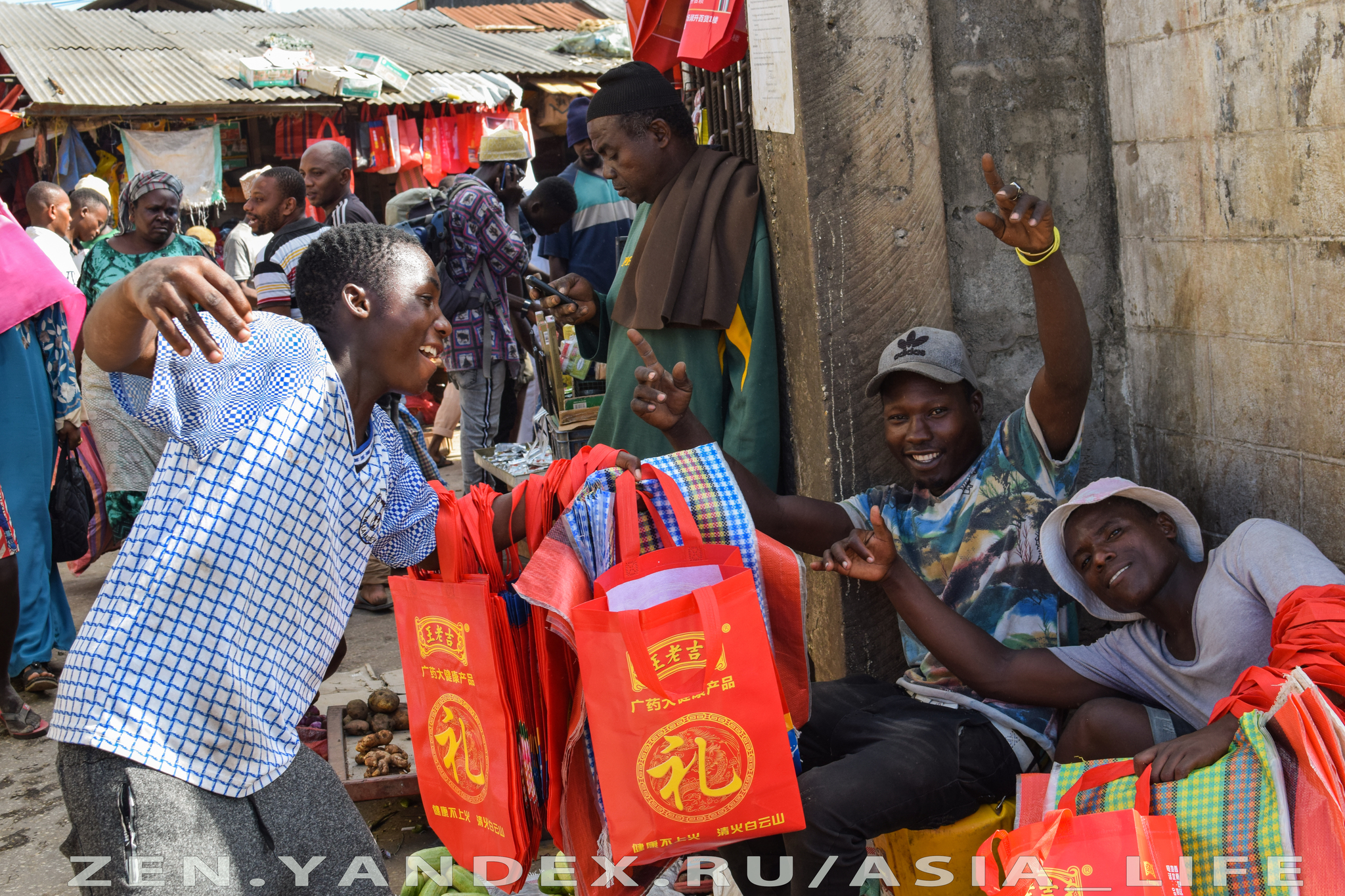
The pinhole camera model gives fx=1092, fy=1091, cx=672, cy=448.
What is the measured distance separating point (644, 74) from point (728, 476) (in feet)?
4.83

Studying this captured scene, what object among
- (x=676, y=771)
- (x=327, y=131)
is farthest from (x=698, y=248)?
(x=327, y=131)

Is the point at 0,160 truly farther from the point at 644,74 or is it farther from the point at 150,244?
the point at 644,74

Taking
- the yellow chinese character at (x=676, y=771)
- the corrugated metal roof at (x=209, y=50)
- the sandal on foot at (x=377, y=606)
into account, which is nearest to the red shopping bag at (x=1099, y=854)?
the yellow chinese character at (x=676, y=771)

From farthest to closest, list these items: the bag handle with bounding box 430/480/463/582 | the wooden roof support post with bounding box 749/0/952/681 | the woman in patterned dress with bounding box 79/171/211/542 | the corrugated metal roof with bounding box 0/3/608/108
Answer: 1. the corrugated metal roof with bounding box 0/3/608/108
2. the woman in patterned dress with bounding box 79/171/211/542
3. the wooden roof support post with bounding box 749/0/952/681
4. the bag handle with bounding box 430/480/463/582

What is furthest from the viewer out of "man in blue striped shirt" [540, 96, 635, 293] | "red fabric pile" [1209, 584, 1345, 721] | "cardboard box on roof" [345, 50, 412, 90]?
"cardboard box on roof" [345, 50, 412, 90]

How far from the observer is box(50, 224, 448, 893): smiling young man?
1.63 metres

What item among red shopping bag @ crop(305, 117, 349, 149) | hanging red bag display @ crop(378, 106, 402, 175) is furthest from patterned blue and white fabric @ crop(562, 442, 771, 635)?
hanging red bag display @ crop(378, 106, 402, 175)

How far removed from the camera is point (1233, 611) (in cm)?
208

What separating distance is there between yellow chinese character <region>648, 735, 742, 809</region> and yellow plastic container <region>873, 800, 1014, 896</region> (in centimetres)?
65

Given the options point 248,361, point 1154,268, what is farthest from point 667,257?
point 248,361

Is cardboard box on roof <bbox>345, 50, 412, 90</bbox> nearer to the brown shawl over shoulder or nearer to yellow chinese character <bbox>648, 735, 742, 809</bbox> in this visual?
the brown shawl over shoulder

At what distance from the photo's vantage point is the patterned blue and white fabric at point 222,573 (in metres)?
1.64

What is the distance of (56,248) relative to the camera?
226 inches

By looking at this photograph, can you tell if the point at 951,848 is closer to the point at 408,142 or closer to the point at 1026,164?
the point at 1026,164
